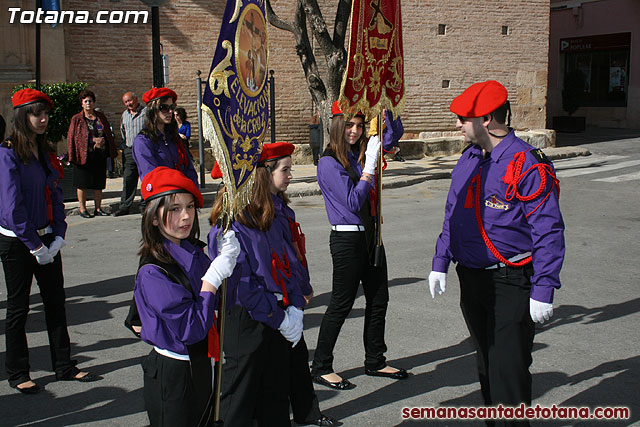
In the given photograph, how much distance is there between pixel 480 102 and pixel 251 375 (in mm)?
1868

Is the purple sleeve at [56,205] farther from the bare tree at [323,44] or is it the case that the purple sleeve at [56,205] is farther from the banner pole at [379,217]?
the bare tree at [323,44]

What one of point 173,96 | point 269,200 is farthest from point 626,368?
point 173,96

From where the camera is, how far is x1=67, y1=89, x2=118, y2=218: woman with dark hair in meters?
11.5

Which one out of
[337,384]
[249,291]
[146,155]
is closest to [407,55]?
[146,155]

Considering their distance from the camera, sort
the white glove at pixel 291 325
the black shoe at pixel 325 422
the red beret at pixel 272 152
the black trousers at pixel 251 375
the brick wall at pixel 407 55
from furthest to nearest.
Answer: the brick wall at pixel 407 55 < the black shoe at pixel 325 422 < the red beret at pixel 272 152 < the white glove at pixel 291 325 < the black trousers at pixel 251 375

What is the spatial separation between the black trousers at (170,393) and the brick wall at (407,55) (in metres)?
15.5

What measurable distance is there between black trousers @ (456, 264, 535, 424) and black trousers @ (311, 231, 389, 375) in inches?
47.4

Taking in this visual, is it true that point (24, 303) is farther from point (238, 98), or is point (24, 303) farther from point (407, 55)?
point (407, 55)

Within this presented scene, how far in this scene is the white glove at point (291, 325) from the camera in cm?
368

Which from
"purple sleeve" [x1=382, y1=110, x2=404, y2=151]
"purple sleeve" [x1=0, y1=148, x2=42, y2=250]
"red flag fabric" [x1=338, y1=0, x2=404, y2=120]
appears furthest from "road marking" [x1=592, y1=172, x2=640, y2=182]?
"purple sleeve" [x1=0, y1=148, x2=42, y2=250]

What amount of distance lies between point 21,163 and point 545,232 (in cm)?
347

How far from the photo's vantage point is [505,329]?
3.75m

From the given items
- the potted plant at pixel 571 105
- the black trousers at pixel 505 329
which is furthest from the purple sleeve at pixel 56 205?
the potted plant at pixel 571 105
